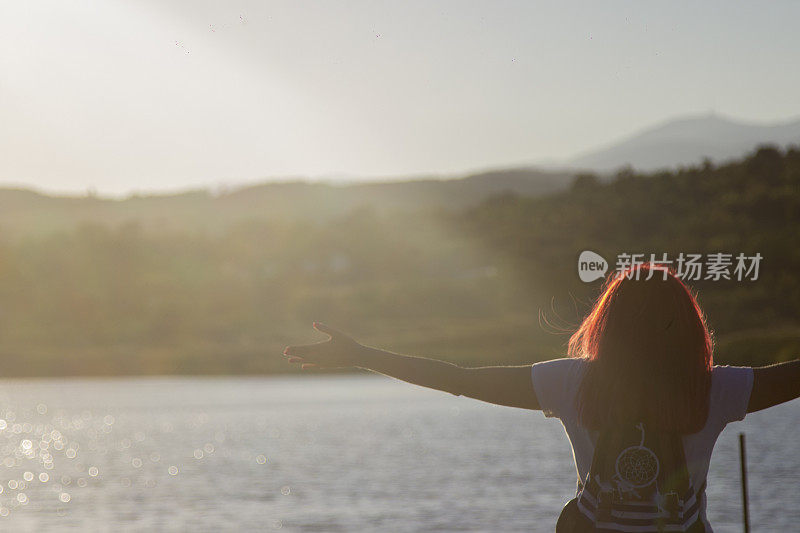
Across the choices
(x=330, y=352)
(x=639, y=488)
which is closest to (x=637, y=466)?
(x=639, y=488)

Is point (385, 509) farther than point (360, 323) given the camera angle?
No

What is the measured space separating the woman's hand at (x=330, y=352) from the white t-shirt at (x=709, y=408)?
675 millimetres

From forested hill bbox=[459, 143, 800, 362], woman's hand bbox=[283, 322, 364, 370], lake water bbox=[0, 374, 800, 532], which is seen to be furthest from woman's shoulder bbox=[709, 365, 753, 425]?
forested hill bbox=[459, 143, 800, 362]

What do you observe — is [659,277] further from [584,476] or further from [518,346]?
[518,346]

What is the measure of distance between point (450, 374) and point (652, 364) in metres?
0.70

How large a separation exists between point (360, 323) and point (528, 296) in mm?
25497

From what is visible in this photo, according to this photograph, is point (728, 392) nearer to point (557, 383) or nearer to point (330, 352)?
point (557, 383)

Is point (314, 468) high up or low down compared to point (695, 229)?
down

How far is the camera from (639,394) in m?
3.48

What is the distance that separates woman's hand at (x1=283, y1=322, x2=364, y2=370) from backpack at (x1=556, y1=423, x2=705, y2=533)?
3.14 ft

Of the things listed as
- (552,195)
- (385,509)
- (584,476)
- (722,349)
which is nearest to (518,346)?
(722,349)

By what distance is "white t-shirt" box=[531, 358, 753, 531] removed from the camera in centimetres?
352

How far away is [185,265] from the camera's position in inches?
6870

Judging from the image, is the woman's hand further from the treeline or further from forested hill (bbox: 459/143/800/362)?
forested hill (bbox: 459/143/800/362)
